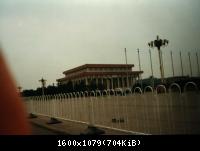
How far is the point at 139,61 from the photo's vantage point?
4275cm

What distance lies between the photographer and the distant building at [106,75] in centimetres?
5003

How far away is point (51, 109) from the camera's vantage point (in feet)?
34.3

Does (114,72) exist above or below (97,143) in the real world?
above

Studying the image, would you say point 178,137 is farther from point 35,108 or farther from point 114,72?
point 114,72

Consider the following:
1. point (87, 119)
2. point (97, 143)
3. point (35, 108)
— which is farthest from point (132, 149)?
point (35, 108)

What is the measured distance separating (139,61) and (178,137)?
129 feet

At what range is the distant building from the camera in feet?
164

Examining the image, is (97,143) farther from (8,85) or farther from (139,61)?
(139,61)

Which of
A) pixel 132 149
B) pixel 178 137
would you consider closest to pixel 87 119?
pixel 178 137

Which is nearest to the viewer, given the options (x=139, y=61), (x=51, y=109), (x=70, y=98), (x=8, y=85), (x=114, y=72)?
(x=8, y=85)

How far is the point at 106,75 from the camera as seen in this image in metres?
51.7

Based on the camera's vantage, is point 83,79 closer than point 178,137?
No

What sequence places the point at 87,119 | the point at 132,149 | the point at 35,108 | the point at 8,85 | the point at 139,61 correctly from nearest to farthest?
1. the point at 8,85
2. the point at 132,149
3. the point at 87,119
4. the point at 35,108
5. the point at 139,61

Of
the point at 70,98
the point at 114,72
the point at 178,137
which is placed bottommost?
the point at 178,137
